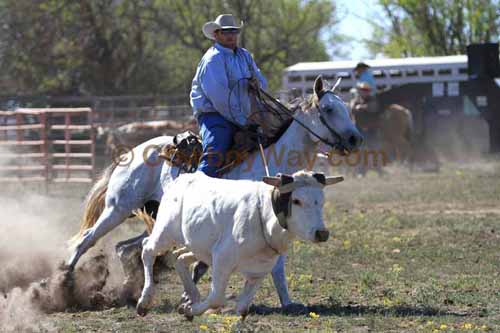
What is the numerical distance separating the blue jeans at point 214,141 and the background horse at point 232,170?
15 centimetres

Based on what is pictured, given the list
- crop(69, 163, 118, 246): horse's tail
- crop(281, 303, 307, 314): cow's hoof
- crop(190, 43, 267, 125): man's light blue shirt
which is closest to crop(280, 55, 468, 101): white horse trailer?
crop(69, 163, 118, 246): horse's tail

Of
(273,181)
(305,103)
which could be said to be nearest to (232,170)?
(305,103)

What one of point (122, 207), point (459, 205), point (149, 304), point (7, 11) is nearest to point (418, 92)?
point (459, 205)

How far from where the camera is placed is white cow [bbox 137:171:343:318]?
643cm

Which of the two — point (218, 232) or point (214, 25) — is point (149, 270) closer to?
point (218, 232)

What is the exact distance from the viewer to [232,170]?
8.34m

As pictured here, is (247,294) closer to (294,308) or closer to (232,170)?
(294,308)

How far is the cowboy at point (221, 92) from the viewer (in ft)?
27.5

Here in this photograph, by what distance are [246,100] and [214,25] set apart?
2.29 ft

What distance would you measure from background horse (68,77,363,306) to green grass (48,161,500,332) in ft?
2.13

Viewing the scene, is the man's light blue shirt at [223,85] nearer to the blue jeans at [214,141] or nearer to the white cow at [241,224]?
the blue jeans at [214,141]

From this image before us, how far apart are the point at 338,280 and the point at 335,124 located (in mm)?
1807

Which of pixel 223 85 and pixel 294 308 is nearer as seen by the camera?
pixel 294 308

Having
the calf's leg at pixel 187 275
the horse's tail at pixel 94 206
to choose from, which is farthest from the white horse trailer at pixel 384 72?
the calf's leg at pixel 187 275
